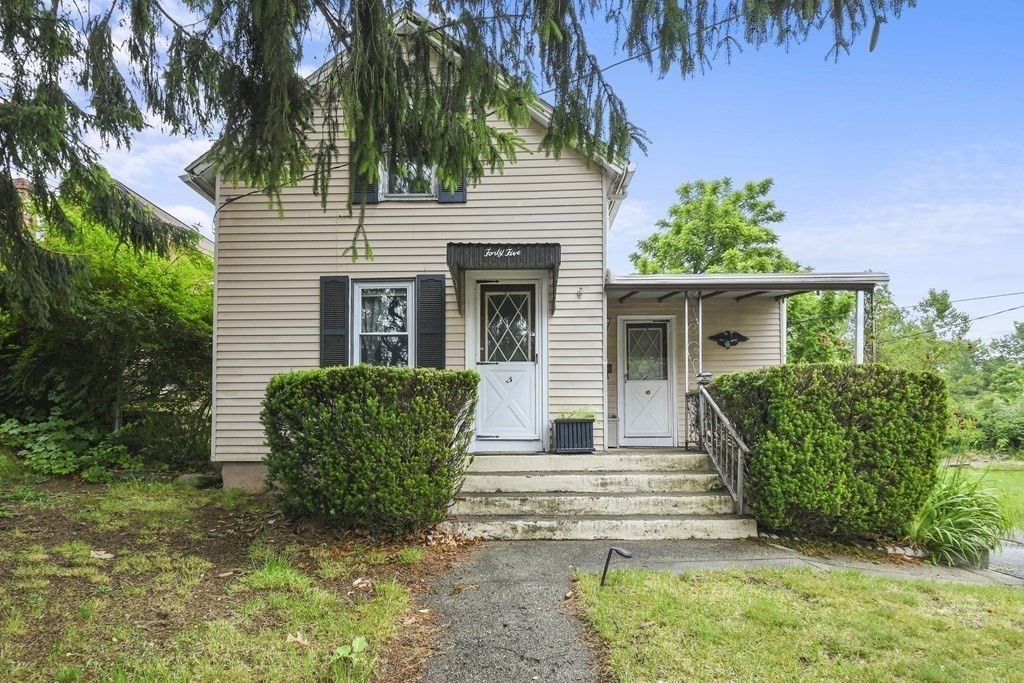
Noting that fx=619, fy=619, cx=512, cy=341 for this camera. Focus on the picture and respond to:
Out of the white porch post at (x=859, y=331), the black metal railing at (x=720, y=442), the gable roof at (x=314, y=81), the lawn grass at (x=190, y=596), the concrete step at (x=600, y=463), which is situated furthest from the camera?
the gable roof at (x=314, y=81)

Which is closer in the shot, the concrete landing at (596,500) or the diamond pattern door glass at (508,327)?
the concrete landing at (596,500)

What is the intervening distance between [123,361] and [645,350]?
784 centimetres

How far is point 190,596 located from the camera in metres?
3.96

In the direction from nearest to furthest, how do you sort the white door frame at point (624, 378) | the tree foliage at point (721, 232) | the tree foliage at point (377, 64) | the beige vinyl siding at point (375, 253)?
the tree foliage at point (377, 64) < the beige vinyl siding at point (375, 253) < the white door frame at point (624, 378) < the tree foliage at point (721, 232)

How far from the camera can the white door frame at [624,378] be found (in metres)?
9.34

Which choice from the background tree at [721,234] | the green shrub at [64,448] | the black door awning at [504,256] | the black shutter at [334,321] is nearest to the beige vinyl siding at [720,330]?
the black door awning at [504,256]

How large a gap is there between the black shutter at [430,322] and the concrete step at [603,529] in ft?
8.29

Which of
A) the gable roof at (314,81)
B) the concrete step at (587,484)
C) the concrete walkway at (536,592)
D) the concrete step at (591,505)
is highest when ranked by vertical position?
the gable roof at (314,81)

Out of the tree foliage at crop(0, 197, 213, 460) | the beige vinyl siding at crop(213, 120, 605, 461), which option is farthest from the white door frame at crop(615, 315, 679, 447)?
the tree foliage at crop(0, 197, 213, 460)

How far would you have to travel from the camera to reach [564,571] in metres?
4.76

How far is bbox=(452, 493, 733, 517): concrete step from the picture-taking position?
20.1 feet

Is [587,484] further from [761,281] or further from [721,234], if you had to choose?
[721,234]

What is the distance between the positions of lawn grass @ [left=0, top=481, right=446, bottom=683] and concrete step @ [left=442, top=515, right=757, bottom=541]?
0.79m

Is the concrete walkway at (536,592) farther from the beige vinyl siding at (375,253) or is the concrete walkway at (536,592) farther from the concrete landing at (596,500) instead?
the beige vinyl siding at (375,253)
